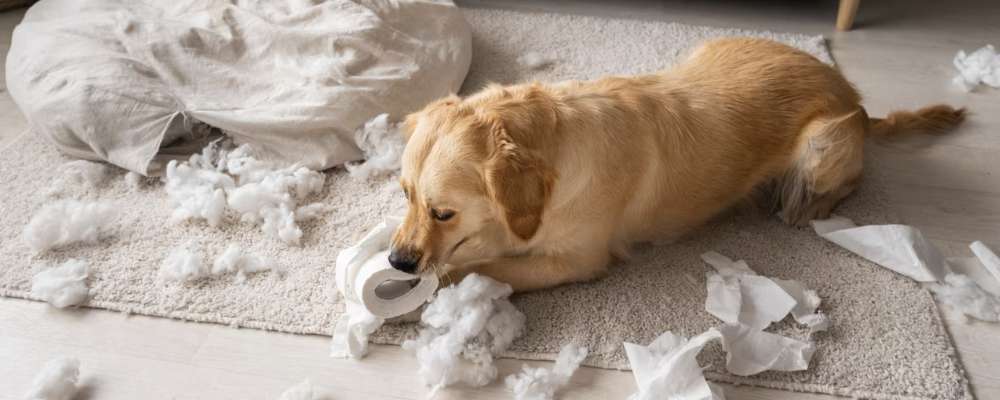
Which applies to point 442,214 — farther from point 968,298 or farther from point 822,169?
point 968,298

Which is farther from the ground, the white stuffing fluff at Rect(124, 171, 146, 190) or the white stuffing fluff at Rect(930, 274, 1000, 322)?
the white stuffing fluff at Rect(930, 274, 1000, 322)

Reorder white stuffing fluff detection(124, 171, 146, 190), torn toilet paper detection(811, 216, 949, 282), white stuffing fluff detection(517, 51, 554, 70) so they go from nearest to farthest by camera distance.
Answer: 1. torn toilet paper detection(811, 216, 949, 282)
2. white stuffing fluff detection(124, 171, 146, 190)
3. white stuffing fluff detection(517, 51, 554, 70)

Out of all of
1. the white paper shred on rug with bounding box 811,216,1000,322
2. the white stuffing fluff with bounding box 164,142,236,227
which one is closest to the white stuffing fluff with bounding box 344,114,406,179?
the white stuffing fluff with bounding box 164,142,236,227

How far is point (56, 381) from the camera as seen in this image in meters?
1.48

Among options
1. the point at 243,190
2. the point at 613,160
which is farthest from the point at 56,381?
the point at 613,160

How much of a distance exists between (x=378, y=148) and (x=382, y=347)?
74 cm

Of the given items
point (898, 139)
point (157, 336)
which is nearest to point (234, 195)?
point (157, 336)

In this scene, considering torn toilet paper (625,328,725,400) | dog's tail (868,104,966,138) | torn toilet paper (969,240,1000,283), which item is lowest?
torn toilet paper (625,328,725,400)

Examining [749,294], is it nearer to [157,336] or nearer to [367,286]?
A: [367,286]

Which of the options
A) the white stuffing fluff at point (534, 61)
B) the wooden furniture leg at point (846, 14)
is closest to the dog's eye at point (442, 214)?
the white stuffing fluff at point (534, 61)

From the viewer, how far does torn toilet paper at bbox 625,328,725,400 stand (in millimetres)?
1438

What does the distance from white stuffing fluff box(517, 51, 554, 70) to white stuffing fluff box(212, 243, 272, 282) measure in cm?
138

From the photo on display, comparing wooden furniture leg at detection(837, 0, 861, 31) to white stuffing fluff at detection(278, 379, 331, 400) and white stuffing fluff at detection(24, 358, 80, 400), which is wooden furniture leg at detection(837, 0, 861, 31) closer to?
white stuffing fluff at detection(278, 379, 331, 400)

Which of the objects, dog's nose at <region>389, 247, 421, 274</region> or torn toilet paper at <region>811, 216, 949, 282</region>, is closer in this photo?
dog's nose at <region>389, 247, 421, 274</region>
